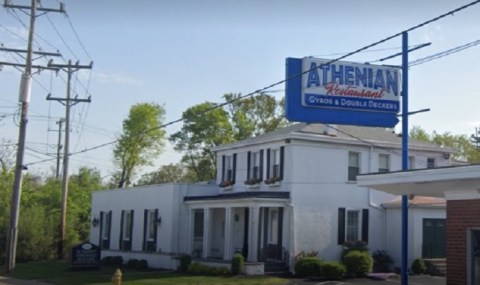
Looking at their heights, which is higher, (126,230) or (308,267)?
(126,230)

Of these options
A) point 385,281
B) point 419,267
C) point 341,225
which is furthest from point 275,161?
point 419,267

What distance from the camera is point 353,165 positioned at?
34906mm

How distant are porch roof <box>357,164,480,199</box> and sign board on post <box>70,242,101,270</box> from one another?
20480mm

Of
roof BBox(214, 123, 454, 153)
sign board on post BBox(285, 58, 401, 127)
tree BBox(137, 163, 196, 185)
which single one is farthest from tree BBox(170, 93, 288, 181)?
sign board on post BBox(285, 58, 401, 127)

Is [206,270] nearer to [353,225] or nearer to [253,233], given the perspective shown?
[253,233]

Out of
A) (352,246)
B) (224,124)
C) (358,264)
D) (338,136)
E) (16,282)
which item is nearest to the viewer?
(16,282)

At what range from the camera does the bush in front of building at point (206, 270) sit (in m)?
30.5

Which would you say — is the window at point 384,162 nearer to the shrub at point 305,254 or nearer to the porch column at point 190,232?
the shrub at point 305,254

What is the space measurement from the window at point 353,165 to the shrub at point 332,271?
5.86 metres

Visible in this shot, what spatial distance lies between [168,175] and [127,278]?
149 ft

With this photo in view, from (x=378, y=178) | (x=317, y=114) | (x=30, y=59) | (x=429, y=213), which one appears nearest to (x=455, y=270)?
(x=378, y=178)

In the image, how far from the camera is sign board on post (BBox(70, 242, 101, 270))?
3469 cm

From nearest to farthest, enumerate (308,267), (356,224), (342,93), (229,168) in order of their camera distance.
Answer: (342,93)
(308,267)
(356,224)
(229,168)

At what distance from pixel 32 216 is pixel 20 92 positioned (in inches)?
654
